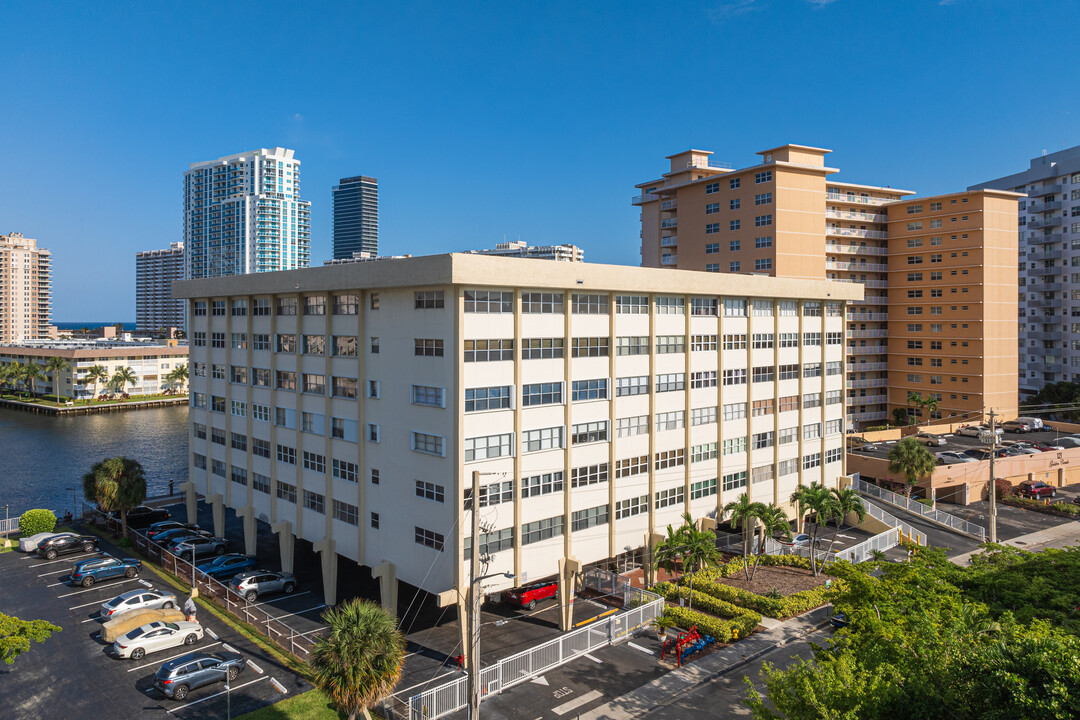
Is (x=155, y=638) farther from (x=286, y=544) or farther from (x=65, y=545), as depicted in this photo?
(x=65, y=545)

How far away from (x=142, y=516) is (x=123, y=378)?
98815 mm

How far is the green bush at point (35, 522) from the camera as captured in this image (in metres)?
48.3

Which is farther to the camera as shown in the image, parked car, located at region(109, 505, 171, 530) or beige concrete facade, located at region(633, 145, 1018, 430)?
beige concrete facade, located at region(633, 145, 1018, 430)

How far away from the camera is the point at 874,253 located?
3711 inches

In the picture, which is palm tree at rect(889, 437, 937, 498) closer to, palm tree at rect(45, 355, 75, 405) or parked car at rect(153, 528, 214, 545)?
parked car at rect(153, 528, 214, 545)

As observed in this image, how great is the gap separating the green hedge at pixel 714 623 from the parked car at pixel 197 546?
3217 cm


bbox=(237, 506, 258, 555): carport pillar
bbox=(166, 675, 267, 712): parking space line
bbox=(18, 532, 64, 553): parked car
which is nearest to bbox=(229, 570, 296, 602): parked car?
bbox=(237, 506, 258, 555): carport pillar

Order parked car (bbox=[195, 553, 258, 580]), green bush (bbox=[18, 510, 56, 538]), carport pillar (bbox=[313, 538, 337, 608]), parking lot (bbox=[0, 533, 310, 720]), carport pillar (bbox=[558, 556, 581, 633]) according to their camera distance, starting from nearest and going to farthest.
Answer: parking lot (bbox=[0, 533, 310, 720])
carport pillar (bbox=[558, 556, 581, 633])
carport pillar (bbox=[313, 538, 337, 608])
parked car (bbox=[195, 553, 258, 580])
green bush (bbox=[18, 510, 56, 538])

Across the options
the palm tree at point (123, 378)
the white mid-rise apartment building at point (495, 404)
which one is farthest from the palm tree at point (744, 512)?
the palm tree at point (123, 378)

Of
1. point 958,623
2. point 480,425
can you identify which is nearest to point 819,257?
point 480,425

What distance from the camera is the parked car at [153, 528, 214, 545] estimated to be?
48.8 metres

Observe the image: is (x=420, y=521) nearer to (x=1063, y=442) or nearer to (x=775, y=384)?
(x=775, y=384)

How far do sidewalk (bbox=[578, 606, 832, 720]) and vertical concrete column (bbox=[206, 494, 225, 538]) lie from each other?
34299mm

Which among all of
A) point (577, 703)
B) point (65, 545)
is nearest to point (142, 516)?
point (65, 545)
